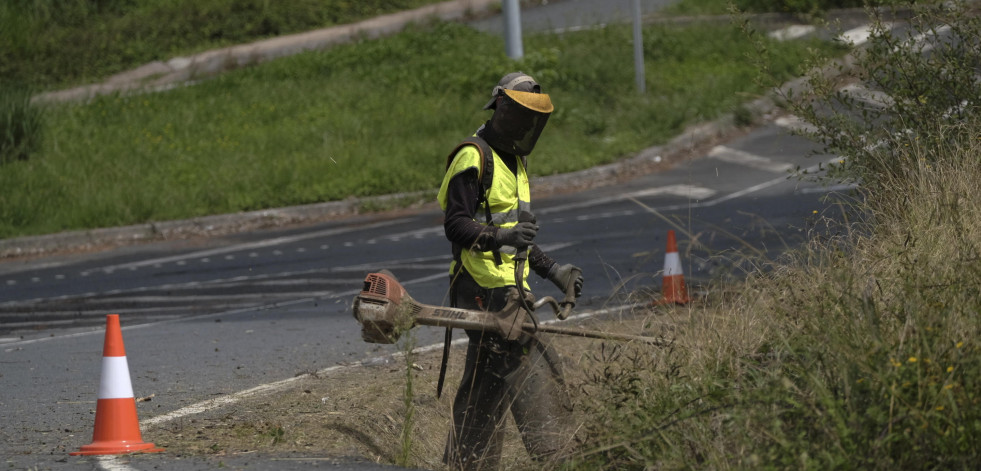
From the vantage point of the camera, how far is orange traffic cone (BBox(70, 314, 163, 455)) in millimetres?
5266

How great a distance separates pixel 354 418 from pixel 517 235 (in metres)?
1.71

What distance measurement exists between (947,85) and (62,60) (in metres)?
17.7

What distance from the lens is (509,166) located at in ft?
16.9

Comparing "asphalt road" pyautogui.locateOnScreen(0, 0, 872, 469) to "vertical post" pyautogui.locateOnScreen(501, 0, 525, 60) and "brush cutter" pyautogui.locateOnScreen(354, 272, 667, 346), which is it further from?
"vertical post" pyautogui.locateOnScreen(501, 0, 525, 60)

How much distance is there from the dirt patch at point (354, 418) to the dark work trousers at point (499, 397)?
0.44 feet

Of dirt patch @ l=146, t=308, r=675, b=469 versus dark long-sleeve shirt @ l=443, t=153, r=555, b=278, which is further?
dirt patch @ l=146, t=308, r=675, b=469

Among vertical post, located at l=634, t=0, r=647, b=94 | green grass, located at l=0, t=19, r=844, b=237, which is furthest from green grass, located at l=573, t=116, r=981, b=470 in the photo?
vertical post, located at l=634, t=0, r=647, b=94

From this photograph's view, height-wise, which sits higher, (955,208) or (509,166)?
(509,166)

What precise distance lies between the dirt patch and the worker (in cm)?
17

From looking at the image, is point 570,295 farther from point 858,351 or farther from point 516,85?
point 858,351

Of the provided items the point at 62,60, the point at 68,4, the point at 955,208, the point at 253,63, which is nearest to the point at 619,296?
the point at 955,208

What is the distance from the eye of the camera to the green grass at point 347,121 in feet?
47.3

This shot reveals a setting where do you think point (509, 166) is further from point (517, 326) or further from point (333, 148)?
point (333, 148)

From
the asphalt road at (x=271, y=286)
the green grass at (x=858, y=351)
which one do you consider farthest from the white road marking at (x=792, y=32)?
the green grass at (x=858, y=351)
